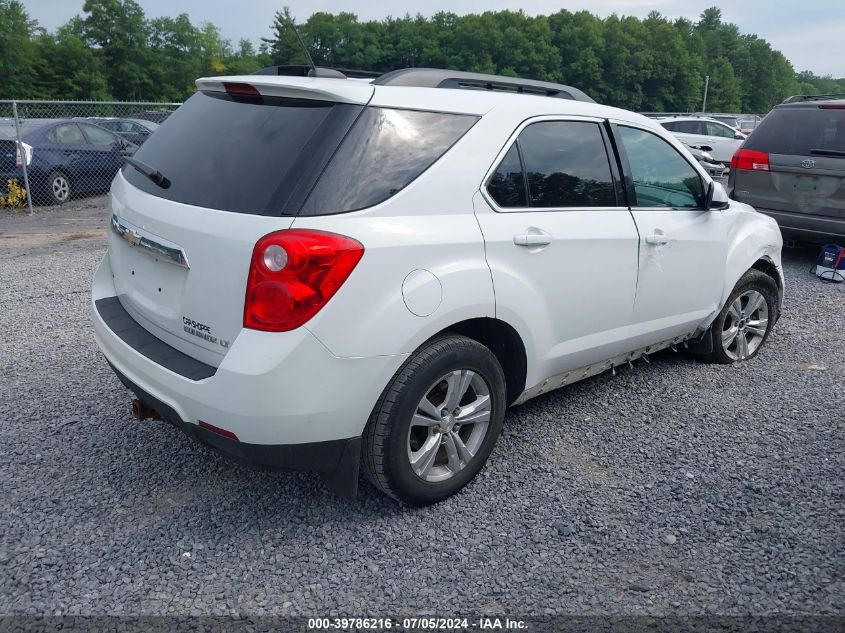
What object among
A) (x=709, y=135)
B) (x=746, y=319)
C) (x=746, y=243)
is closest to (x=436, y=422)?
(x=746, y=243)

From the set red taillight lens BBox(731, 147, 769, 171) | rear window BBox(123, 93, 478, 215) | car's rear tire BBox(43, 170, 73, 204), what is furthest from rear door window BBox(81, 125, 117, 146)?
rear window BBox(123, 93, 478, 215)

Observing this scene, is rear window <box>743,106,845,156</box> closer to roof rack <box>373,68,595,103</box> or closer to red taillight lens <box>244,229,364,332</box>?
roof rack <box>373,68,595,103</box>

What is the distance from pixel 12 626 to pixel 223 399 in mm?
987

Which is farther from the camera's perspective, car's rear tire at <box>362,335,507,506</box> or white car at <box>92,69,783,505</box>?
car's rear tire at <box>362,335,507,506</box>

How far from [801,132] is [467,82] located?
580 centimetres

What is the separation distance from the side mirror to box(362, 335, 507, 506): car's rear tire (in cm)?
192

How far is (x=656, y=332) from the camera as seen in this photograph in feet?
13.5

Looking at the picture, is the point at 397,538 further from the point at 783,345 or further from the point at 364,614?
the point at 783,345

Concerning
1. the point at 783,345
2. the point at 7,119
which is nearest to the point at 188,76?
the point at 7,119

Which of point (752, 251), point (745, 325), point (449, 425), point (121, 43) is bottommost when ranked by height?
point (745, 325)

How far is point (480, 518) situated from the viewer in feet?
10.1

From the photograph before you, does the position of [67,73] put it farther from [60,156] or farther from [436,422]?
[436,422]

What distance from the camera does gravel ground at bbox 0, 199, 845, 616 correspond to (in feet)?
8.55

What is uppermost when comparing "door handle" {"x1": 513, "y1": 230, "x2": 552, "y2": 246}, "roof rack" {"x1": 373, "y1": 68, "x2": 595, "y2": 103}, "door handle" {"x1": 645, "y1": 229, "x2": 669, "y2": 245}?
"roof rack" {"x1": 373, "y1": 68, "x2": 595, "y2": 103}
